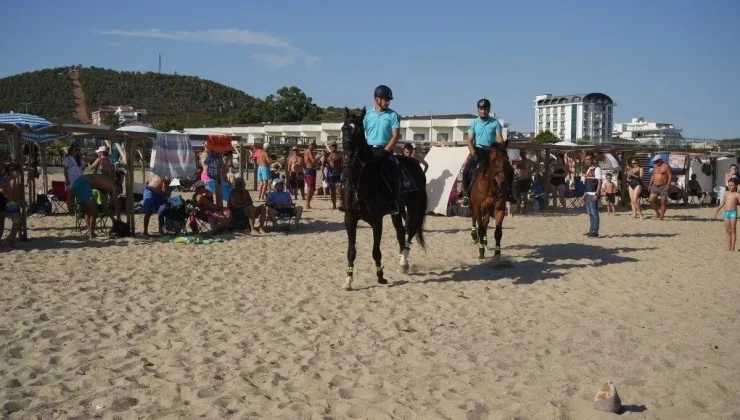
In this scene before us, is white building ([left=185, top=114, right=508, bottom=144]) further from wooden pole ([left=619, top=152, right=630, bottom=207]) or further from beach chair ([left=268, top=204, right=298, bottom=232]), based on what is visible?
beach chair ([left=268, top=204, right=298, bottom=232])

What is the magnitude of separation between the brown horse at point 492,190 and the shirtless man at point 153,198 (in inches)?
261

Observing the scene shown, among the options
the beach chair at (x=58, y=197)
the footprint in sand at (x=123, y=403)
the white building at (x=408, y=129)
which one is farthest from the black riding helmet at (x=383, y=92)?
the white building at (x=408, y=129)

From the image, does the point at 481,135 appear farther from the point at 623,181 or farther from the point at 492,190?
the point at 623,181

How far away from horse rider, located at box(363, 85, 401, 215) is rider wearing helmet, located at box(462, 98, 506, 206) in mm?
2128

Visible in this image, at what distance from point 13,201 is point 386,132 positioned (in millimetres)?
7249

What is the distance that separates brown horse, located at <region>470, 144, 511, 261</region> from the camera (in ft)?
32.1

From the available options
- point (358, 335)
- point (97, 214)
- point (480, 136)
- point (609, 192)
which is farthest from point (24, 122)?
point (609, 192)

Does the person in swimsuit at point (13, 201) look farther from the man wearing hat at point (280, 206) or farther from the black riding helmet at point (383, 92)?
the black riding helmet at point (383, 92)

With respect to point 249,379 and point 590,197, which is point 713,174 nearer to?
point 590,197

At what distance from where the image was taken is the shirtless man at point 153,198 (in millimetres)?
13016

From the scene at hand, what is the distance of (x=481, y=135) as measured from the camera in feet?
35.6

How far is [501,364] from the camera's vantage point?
5547 mm

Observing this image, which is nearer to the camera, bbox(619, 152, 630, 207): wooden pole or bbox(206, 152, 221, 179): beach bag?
bbox(206, 152, 221, 179): beach bag

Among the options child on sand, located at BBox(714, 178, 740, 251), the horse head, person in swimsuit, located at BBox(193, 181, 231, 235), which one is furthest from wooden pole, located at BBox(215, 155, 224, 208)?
child on sand, located at BBox(714, 178, 740, 251)
